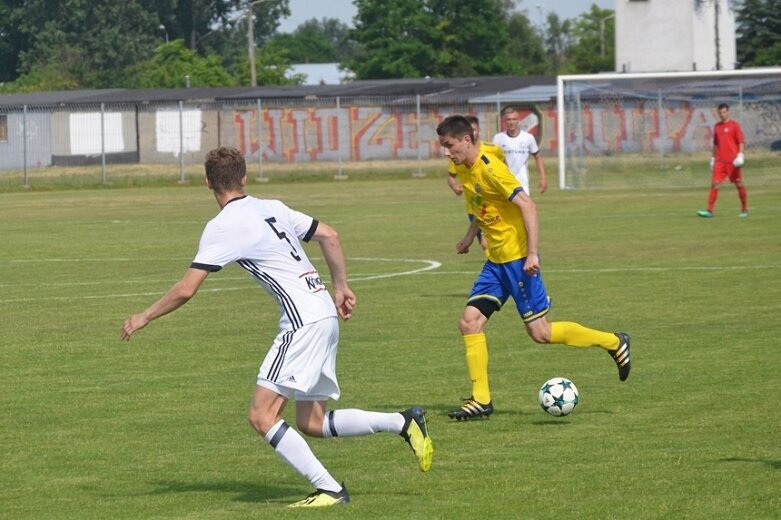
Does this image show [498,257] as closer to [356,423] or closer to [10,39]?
[356,423]

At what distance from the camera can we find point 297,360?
7402mm

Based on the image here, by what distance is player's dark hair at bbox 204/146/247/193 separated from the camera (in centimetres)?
739

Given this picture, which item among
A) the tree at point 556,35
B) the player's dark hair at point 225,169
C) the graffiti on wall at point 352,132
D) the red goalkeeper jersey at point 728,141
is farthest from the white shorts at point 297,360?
the tree at point 556,35

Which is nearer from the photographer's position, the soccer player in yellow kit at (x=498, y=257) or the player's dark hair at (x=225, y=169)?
the player's dark hair at (x=225, y=169)

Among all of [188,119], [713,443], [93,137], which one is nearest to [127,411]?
[713,443]

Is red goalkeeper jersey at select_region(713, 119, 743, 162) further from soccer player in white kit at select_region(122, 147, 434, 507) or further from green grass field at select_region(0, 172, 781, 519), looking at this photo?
soccer player in white kit at select_region(122, 147, 434, 507)

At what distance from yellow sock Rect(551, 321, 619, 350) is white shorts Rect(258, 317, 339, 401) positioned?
3331 mm

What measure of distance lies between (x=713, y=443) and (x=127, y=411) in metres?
4.23

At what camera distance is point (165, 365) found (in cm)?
1286

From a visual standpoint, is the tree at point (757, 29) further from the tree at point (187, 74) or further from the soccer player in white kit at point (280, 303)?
the soccer player in white kit at point (280, 303)

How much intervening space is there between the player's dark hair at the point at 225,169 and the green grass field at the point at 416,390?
1.67 m

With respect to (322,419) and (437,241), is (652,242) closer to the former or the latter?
(437,241)

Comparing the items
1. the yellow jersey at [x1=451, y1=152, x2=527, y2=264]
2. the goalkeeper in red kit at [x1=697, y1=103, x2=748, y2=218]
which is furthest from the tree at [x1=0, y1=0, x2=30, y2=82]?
the yellow jersey at [x1=451, y1=152, x2=527, y2=264]

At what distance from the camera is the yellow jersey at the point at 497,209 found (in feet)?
34.1
